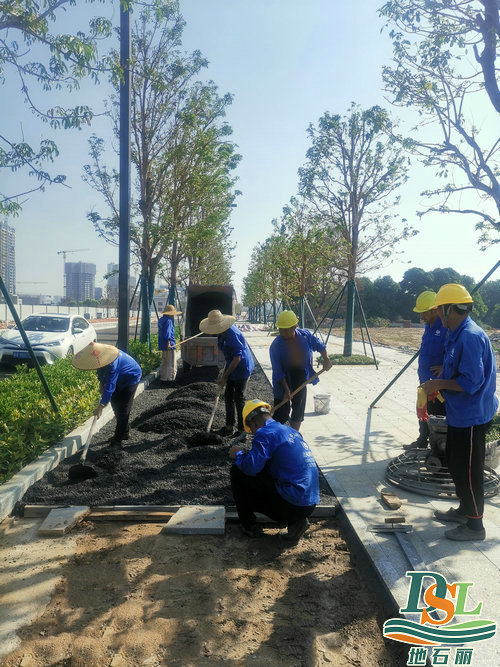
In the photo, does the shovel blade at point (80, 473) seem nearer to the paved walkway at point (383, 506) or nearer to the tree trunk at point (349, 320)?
the paved walkway at point (383, 506)

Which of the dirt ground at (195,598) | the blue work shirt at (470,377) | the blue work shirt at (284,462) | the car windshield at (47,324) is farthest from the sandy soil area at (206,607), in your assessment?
the car windshield at (47,324)

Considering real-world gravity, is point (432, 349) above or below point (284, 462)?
above

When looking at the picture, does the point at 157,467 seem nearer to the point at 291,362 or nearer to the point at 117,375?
the point at 117,375

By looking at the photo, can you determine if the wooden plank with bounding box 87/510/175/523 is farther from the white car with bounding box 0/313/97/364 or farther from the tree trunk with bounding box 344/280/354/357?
the tree trunk with bounding box 344/280/354/357

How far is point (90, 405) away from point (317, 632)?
16.9 ft

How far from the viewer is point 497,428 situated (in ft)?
20.2

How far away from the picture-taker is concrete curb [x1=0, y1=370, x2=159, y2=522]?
4.47m

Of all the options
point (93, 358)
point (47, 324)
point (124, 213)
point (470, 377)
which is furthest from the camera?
point (47, 324)

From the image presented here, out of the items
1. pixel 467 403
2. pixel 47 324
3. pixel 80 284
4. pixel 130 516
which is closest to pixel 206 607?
pixel 130 516

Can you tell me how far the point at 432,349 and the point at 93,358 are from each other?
3941 millimetres

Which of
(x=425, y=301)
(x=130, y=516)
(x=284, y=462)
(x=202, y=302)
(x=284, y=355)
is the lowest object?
(x=130, y=516)

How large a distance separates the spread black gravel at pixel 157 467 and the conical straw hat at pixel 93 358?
105cm

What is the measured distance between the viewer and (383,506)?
14.9 ft

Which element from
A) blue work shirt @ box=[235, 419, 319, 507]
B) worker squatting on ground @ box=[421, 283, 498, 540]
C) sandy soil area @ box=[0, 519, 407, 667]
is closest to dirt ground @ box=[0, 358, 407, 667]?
sandy soil area @ box=[0, 519, 407, 667]
